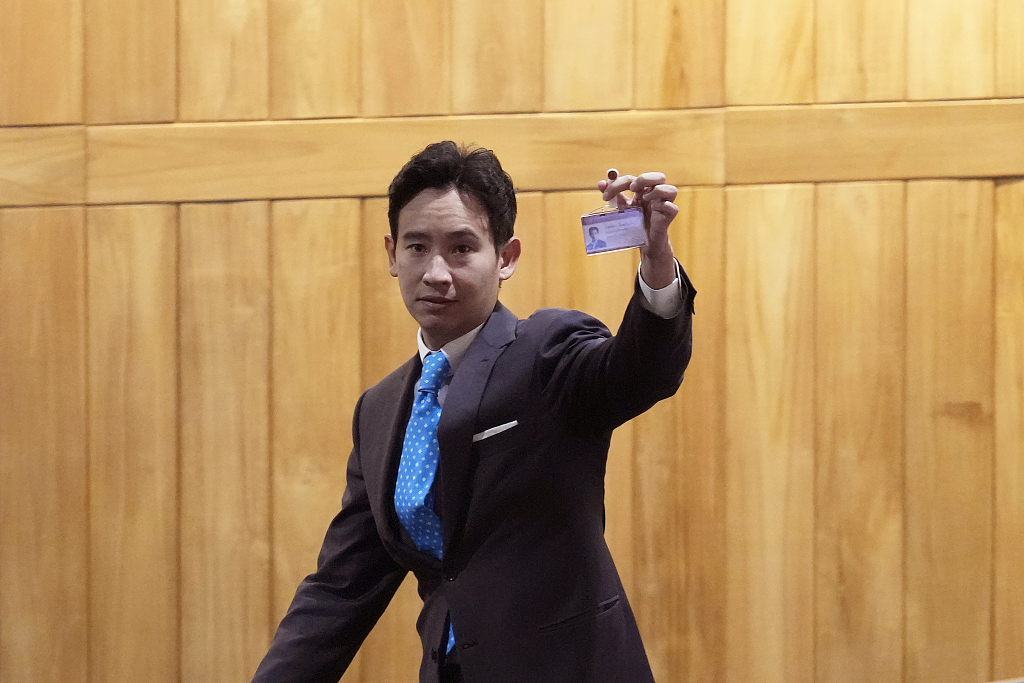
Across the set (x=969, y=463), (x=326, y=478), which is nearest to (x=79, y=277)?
(x=326, y=478)

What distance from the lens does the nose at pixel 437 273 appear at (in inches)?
48.9

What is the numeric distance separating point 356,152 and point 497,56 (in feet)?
1.24

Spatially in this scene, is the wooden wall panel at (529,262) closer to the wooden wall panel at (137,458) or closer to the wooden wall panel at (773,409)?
the wooden wall panel at (773,409)

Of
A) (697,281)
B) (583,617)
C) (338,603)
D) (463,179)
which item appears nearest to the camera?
(583,617)

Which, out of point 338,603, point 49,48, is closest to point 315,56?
point 49,48

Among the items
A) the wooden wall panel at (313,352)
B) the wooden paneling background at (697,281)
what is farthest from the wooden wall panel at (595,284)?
the wooden wall panel at (313,352)

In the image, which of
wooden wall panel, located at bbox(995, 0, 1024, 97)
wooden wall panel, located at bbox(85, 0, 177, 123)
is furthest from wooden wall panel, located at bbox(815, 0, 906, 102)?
wooden wall panel, located at bbox(85, 0, 177, 123)

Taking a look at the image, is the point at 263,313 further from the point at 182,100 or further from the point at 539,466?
the point at 539,466

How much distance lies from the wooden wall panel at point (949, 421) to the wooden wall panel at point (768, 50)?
353mm

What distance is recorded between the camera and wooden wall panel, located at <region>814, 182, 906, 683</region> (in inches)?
78.7

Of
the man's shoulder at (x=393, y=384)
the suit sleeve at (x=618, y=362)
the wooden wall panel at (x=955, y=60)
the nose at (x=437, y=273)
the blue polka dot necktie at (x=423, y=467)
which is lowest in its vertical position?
the blue polka dot necktie at (x=423, y=467)

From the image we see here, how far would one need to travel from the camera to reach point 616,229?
1.05m

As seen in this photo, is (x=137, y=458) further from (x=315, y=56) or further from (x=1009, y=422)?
(x=1009, y=422)

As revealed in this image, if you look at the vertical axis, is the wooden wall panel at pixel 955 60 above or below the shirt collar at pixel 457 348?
above
